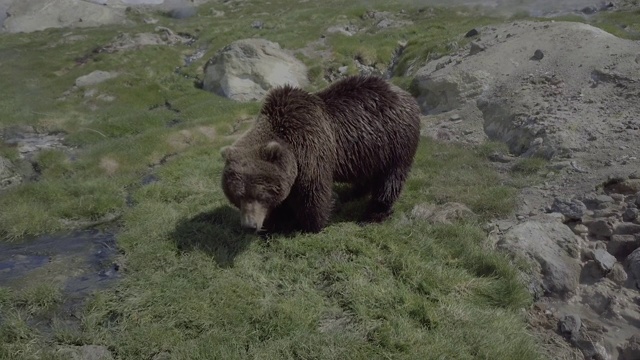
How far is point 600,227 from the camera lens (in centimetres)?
844

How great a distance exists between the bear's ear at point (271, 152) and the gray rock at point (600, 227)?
5662mm

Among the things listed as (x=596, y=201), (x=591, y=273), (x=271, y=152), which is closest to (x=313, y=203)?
(x=271, y=152)

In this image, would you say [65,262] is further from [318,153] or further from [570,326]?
[570,326]

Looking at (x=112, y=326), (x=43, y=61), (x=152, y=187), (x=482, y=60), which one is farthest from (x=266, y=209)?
(x=43, y=61)

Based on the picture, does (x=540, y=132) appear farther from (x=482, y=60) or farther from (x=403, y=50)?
(x=403, y=50)

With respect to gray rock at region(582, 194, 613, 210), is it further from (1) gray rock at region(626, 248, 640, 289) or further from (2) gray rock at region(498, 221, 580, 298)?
(1) gray rock at region(626, 248, 640, 289)

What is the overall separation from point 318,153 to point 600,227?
513cm

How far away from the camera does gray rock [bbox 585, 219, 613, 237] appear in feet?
27.3

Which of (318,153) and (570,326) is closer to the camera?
(570,326)

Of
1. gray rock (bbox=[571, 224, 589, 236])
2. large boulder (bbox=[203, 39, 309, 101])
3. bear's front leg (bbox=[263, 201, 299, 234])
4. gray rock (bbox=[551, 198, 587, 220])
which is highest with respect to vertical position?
gray rock (bbox=[551, 198, 587, 220])

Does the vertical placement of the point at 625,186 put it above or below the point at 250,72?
above

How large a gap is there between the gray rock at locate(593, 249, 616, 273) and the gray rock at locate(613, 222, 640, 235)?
62cm

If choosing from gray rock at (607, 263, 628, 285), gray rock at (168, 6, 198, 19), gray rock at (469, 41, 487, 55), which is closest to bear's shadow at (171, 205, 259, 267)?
gray rock at (607, 263, 628, 285)

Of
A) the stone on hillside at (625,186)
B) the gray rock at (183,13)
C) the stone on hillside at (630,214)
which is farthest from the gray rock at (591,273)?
the gray rock at (183,13)
